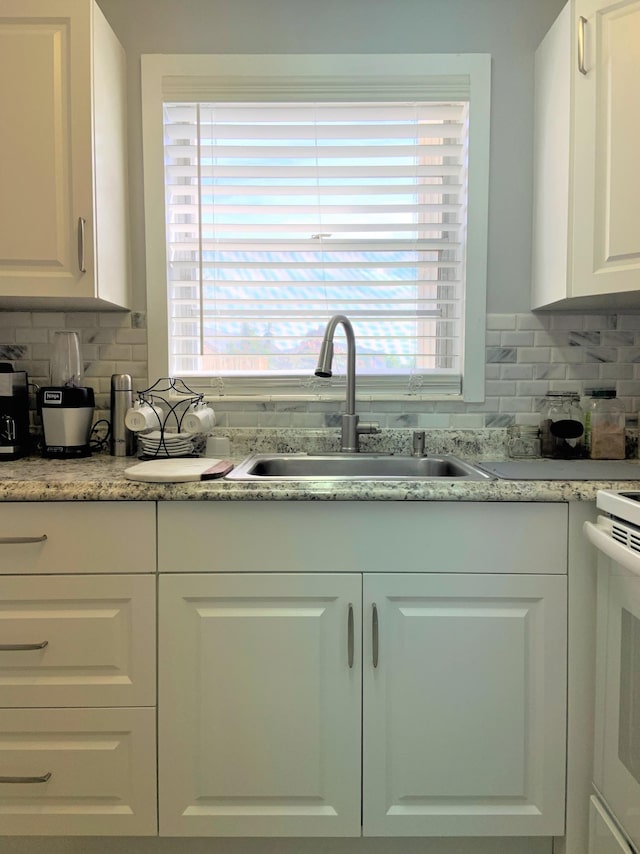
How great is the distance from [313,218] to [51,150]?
30.8 inches

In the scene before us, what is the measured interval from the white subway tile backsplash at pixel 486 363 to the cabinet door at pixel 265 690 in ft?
2.33

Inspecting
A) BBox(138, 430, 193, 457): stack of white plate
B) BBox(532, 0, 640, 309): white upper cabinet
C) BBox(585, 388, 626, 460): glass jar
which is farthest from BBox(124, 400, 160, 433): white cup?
BBox(585, 388, 626, 460): glass jar

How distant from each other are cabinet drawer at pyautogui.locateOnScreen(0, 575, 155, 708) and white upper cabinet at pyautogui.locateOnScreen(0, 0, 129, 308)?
2.59 feet

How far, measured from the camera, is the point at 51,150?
1.59 metres

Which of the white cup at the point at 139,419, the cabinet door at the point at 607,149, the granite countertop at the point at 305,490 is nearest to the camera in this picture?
the granite countertop at the point at 305,490

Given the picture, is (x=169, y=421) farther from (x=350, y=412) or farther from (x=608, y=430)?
(x=608, y=430)

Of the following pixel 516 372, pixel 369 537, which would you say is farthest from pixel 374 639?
pixel 516 372

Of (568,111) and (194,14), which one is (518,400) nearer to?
(568,111)

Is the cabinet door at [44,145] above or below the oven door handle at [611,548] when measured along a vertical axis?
above

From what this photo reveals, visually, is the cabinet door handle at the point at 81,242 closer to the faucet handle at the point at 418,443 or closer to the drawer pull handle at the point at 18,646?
the drawer pull handle at the point at 18,646

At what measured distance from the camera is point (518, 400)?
1.93 metres

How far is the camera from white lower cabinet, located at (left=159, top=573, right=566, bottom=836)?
4.39 ft

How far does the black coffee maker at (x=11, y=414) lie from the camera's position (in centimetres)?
170

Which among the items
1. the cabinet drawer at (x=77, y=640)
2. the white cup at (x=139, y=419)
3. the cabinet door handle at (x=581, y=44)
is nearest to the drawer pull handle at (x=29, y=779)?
the cabinet drawer at (x=77, y=640)
